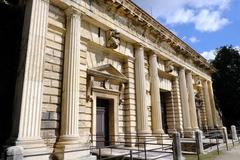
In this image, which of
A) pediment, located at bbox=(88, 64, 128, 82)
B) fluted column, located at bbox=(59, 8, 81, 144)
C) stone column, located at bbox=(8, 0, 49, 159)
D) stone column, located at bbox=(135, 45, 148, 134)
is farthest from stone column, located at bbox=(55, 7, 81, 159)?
stone column, located at bbox=(135, 45, 148, 134)

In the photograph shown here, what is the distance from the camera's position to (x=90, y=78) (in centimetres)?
998

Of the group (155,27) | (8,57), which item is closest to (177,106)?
(155,27)

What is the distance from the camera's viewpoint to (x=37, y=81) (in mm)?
7375

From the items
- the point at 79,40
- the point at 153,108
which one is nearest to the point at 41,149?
the point at 79,40

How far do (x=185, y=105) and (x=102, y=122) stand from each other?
895cm

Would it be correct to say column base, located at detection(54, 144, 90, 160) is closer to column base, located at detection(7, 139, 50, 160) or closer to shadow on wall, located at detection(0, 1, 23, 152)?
column base, located at detection(7, 139, 50, 160)

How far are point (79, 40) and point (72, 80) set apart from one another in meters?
1.85

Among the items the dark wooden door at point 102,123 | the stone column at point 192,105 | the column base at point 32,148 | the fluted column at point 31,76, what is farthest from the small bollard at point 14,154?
the stone column at point 192,105

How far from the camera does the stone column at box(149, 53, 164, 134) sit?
1322 cm

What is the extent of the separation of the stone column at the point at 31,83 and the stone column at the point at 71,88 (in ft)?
3.23

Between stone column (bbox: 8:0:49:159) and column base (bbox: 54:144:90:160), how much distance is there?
2.29ft

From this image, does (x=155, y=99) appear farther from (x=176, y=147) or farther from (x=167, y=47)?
(x=176, y=147)

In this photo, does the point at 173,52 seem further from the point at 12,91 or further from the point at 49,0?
the point at 12,91

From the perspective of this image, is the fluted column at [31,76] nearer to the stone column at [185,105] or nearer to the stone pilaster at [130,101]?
the stone pilaster at [130,101]
